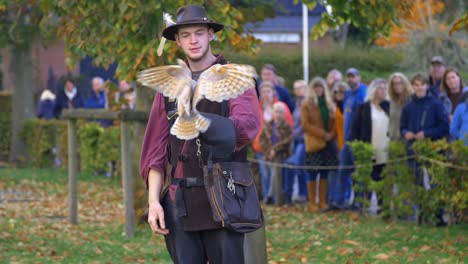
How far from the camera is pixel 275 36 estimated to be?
35.8 metres


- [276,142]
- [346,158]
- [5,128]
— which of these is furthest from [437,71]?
[5,128]

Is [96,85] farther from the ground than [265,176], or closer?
farther from the ground

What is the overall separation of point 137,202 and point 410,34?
18825 mm

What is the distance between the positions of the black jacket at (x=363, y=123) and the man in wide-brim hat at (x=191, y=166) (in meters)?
8.85

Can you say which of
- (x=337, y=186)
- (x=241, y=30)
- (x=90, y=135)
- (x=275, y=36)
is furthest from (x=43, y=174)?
(x=275, y=36)

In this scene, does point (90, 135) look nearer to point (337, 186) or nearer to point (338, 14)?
point (337, 186)

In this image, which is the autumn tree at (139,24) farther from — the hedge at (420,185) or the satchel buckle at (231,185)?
the satchel buckle at (231,185)

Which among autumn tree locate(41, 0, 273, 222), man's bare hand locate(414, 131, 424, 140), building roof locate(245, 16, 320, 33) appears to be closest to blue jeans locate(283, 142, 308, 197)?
man's bare hand locate(414, 131, 424, 140)

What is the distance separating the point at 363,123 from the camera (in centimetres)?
1461

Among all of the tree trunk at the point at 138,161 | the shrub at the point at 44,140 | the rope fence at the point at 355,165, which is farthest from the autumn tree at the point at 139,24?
the shrub at the point at 44,140

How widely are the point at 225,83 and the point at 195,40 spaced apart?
16.4 inches

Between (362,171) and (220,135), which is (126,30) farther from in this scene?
(220,135)

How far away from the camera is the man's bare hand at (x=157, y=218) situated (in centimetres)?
571

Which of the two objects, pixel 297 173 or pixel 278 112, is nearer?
pixel 278 112
